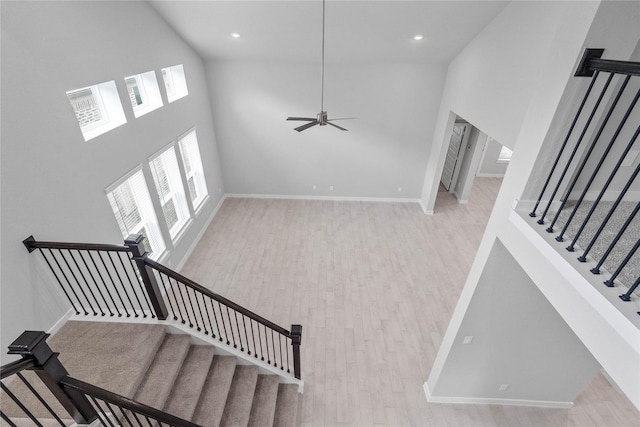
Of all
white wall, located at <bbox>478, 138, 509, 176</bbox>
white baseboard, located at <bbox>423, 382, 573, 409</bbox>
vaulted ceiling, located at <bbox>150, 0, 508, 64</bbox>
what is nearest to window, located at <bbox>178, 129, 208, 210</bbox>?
vaulted ceiling, located at <bbox>150, 0, 508, 64</bbox>

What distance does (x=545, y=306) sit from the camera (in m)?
3.14

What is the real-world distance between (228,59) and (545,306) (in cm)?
700

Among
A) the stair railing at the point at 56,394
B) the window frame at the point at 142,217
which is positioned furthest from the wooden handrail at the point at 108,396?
the window frame at the point at 142,217

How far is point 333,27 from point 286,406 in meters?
5.70

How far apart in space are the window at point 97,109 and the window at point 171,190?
0.96 metres

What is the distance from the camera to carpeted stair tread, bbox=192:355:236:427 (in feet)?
9.89

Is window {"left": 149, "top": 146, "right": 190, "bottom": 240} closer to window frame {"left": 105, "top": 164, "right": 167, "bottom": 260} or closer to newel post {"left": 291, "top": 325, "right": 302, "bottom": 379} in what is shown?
window frame {"left": 105, "top": 164, "right": 167, "bottom": 260}

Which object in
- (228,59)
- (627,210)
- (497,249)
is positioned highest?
(228,59)

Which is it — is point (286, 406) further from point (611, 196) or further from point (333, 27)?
point (333, 27)

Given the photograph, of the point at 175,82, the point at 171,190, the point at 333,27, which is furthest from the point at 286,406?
the point at 175,82

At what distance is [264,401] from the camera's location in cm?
351

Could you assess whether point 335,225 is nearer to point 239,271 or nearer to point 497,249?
point 239,271

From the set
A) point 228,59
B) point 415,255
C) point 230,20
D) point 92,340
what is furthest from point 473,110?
point 92,340

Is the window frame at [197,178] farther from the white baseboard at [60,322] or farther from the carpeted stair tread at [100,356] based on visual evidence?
the carpeted stair tread at [100,356]
